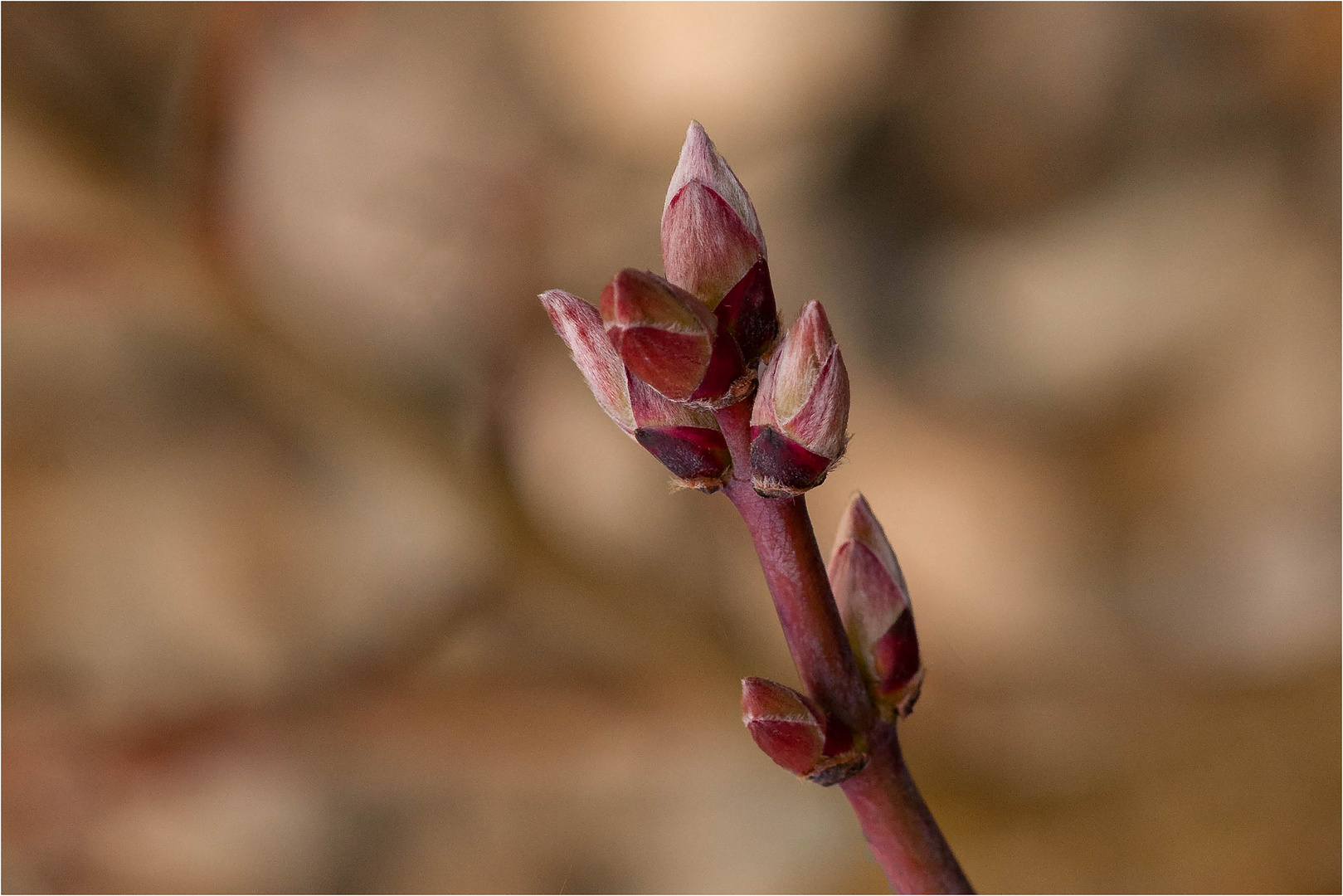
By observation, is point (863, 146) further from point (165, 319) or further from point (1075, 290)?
point (165, 319)

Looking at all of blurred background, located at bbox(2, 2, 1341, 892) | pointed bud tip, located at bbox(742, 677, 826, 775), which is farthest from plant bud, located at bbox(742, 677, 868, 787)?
blurred background, located at bbox(2, 2, 1341, 892)

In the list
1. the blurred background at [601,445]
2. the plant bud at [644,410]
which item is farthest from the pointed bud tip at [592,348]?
the blurred background at [601,445]

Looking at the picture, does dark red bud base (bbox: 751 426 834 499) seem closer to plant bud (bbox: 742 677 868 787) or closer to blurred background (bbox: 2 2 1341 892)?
plant bud (bbox: 742 677 868 787)

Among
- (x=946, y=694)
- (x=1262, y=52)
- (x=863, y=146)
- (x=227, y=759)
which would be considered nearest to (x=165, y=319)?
(x=227, y=759)

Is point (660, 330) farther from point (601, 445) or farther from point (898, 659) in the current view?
point (601, 445)

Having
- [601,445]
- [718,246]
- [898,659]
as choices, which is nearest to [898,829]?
[898,659]
